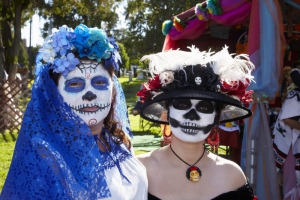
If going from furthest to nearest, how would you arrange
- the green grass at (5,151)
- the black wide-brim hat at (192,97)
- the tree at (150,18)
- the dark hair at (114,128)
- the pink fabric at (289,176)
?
the tree at (150,18) → the green grass at (5,151) → the pink fabric at (289,176) → the dark hair at (114,128) → the black wide-brim hat at (192,97)

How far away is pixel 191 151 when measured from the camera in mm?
2502

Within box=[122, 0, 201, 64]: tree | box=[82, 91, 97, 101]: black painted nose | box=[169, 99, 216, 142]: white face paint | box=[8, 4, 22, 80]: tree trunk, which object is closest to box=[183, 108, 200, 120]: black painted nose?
box=[169, 99, 216, 142]: white face paint

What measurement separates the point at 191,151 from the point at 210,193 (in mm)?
259

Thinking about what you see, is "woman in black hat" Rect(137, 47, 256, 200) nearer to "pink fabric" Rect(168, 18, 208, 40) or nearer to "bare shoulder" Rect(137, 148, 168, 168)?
"bare shoulder" Rect(137, 148, 168, 168)

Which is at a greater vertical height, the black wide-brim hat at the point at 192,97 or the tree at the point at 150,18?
the tree at the point at 150,18

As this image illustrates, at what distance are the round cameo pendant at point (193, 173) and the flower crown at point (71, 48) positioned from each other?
2.56 feet

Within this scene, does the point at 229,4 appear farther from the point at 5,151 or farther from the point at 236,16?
the point at 5,151

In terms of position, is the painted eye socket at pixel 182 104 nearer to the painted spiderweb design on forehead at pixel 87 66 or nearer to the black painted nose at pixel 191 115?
the black painted nose at pixel 191 115

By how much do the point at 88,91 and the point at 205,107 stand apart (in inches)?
26.7

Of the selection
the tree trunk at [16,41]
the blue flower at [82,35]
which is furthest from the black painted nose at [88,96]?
the tree trunk at [16,41]

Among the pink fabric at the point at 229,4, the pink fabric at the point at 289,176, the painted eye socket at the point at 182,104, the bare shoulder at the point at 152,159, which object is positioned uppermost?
the pink fabric at the point at 229,4

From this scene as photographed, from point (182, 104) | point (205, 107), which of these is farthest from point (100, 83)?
point (205, 107)

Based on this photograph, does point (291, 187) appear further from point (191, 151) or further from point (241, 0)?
point (191, 151)

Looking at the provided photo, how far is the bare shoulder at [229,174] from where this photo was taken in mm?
2504
